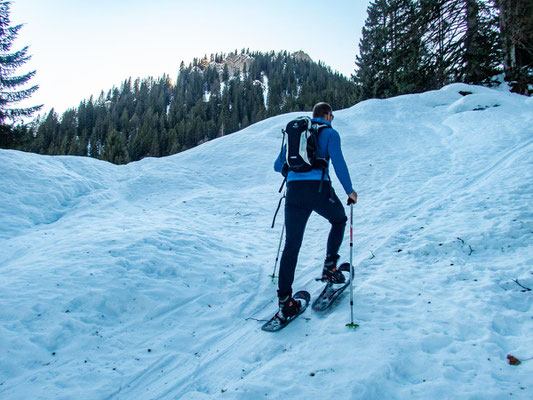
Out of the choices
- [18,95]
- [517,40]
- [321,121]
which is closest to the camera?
[321,121]

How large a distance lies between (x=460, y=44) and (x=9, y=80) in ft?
116

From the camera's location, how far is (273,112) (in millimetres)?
78750

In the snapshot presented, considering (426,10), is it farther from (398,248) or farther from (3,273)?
(3,273)

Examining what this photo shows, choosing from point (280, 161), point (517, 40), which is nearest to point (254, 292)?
point (280, 161)

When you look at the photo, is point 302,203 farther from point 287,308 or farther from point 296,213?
point 287,308

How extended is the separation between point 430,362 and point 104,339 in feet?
12.0

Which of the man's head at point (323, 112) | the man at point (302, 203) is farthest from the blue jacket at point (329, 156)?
the man's head at point (323, 112)

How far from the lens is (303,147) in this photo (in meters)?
3.96

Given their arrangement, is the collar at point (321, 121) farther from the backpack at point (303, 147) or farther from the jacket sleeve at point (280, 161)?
the jacket sleeve at point (280, 161)

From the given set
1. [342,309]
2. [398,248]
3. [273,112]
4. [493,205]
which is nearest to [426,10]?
[493,205]

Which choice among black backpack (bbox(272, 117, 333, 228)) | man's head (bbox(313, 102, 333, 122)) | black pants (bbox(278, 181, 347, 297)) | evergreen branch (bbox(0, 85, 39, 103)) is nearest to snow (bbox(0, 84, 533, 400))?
black pants (bbox(278, 181, 347, 297))

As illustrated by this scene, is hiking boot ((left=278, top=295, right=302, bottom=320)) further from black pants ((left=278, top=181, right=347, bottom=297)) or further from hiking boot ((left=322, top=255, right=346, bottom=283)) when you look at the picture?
hiking boot ((left=322, top=255, right=346, bottom=283))

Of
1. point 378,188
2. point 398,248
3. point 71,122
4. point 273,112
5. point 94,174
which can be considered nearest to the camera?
point 398,248

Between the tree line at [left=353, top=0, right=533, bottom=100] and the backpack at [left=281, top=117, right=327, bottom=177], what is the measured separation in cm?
2290
